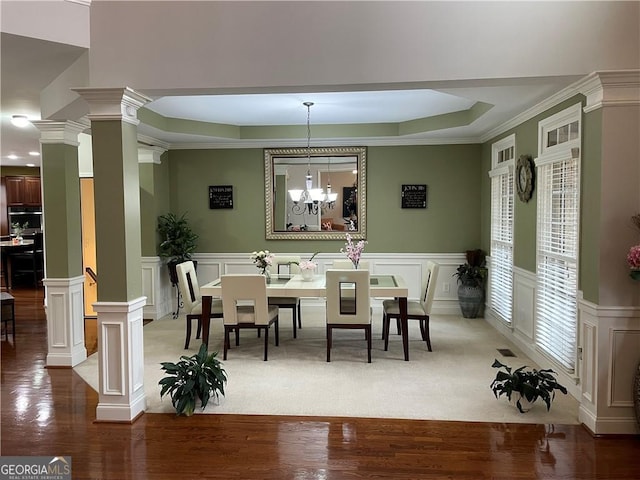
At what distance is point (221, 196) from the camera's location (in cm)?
684

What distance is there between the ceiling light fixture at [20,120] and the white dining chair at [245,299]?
9.19ft

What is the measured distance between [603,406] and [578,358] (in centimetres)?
53

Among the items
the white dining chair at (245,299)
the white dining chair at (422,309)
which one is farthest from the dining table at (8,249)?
the white dining chair at (422,309)

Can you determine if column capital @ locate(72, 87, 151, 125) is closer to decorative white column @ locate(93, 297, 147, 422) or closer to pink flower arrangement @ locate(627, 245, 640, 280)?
decorative white column @ locate(93, 297, 147, 422)

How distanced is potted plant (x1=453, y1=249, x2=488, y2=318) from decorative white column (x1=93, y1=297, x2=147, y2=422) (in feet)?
14.6

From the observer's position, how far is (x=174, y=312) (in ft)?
22.0

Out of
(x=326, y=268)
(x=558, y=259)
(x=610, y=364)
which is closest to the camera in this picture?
(x=610, y=364)

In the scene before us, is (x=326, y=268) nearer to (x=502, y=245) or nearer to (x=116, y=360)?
(x=502, y=245)

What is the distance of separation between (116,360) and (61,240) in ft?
6.10

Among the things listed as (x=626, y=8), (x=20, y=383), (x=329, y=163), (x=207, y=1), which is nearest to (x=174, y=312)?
(x=20, y=383)

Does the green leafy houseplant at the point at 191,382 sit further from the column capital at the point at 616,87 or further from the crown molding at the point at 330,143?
the crown molding at the point at 330,143

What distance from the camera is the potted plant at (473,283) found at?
6.21m

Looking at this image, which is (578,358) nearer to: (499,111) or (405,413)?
(405,413)

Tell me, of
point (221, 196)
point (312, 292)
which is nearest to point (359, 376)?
point (312, 292)
